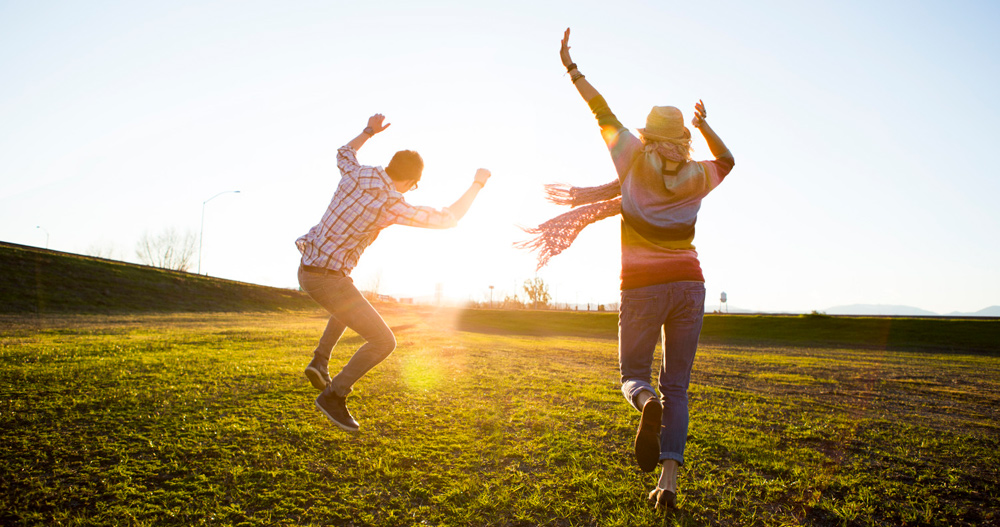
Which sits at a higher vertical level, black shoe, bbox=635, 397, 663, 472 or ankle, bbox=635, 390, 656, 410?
ankle, bbox=635, 390, 656, 410

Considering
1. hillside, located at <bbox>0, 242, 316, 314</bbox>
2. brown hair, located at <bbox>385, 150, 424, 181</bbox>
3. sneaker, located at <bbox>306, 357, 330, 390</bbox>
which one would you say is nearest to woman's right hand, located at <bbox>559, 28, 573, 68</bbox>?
brown hair, located at <bbox>385, 150, 424, 181</bbox>

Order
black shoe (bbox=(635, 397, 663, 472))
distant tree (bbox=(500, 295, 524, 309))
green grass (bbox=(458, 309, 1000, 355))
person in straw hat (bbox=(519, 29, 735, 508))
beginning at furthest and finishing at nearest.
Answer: distant tree (bbox=(500, 295, 524, 309)) → green grass (bbox=(458, 309, 1000, 355)) → person in straw hat (bbox=(519, 29, 735, 508)) → black shoe (bbox=(635, 397, 663, 472))

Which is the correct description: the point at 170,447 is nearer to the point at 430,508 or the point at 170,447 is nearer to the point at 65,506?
the point at 65,506

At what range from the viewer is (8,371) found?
227 inches

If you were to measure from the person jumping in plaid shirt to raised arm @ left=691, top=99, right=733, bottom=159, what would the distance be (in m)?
1.61

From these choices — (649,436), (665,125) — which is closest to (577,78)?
(665,125)

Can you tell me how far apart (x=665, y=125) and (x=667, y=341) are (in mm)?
1458

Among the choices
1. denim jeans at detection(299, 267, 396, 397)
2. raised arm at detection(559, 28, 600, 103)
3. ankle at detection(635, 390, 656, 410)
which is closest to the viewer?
ankle at detection(635, 390, 656, 410)

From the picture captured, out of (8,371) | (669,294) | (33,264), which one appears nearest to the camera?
(669,294)

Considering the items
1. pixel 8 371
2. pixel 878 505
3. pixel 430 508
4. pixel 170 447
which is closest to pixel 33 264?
pixel 8 371

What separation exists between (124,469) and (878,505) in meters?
5.17

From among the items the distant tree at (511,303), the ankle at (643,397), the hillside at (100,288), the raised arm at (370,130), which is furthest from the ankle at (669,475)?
the distant tree at (511,303)

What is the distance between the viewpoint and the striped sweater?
9.56ft

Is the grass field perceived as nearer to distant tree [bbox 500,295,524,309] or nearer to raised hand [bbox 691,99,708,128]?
raised hand [bbox 691,99,708,128]
